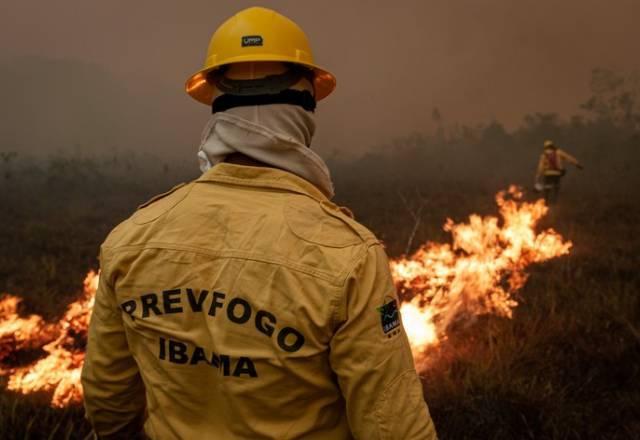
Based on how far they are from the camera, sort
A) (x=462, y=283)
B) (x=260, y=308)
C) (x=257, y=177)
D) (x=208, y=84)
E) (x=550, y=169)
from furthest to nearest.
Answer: (x=550, y=169)
(x=462, y=283)
(x=208, y=84)
(x=257, y=177)
(x=260, y=308)

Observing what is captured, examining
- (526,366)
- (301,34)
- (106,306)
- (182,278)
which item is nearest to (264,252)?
(182,278)

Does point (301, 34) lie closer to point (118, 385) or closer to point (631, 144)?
point (118, 385)

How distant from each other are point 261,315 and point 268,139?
622 millimetres

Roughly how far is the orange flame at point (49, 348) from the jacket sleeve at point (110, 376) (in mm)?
2045

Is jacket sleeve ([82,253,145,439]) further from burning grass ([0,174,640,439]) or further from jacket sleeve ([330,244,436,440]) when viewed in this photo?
burning grass ([0,174,640,439])

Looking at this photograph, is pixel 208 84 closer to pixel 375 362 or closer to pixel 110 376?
pixel 110 376

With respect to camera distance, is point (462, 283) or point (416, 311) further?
point (462, 283)

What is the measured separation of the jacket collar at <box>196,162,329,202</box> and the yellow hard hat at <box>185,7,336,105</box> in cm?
52

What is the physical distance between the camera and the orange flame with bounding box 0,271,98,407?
3.93 meters

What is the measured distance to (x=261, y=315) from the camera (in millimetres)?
1401

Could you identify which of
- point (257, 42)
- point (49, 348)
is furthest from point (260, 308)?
point (49, 348)

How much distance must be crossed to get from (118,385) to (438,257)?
15.9ft

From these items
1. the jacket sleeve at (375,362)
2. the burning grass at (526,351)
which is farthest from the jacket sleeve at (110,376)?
the burning grass at (526,351)

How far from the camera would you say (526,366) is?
4449 millimetres
